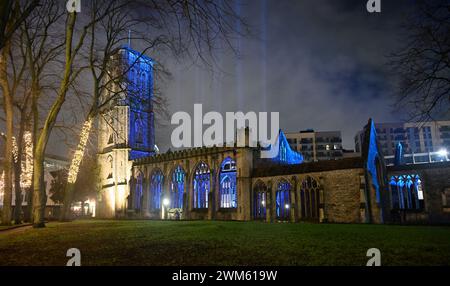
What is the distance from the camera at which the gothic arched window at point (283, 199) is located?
34.3m

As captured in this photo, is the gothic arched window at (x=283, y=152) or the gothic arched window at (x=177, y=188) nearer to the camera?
the gothic arched window at (x=283, y=152)

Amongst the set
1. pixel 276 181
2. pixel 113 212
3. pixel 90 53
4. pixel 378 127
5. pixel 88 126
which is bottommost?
pixel 113 212

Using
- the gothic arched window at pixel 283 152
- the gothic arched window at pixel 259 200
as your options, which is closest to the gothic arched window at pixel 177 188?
the gothic arched window at pixel 259 200

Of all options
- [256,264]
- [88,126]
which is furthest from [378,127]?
[256,264]

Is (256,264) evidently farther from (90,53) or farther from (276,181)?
(276,181)

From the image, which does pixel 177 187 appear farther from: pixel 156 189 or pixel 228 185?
pixel 228 185

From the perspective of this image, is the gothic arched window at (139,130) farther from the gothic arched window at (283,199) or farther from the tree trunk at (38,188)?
the tree trunk at (38,188)

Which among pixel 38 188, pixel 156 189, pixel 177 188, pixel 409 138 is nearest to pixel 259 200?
pixel 177 188

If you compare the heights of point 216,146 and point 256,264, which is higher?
point 216,146

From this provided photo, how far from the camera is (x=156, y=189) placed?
48.2 m

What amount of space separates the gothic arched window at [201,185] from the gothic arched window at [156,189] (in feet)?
23.9
